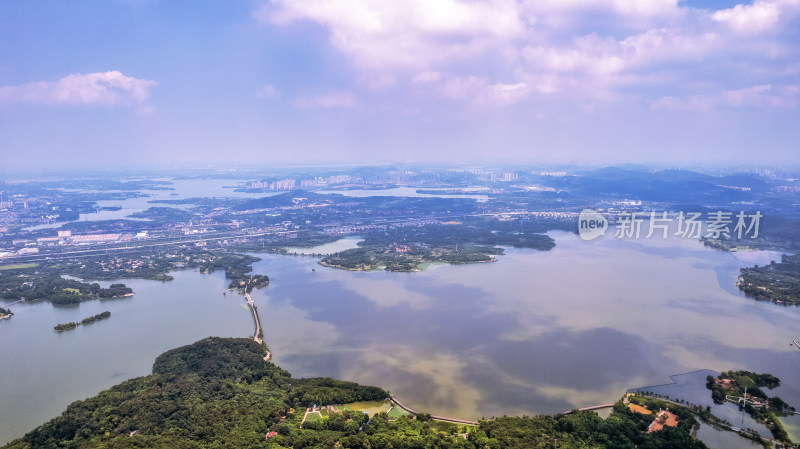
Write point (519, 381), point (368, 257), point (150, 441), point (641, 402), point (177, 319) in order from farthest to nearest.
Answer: point (368, 257)
point (177, 319)
point (519, 381)
point (641, 402)
point (150, 441)

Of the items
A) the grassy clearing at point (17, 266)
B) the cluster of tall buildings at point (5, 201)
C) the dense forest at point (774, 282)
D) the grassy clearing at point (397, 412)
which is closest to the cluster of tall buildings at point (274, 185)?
the cluster of tall buildings at point (5, 201)

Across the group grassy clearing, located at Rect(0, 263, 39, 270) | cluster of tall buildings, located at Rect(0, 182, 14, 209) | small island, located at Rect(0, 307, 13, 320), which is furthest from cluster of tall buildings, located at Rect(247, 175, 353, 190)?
small island, located at Rect(0, 307, 13, 320)

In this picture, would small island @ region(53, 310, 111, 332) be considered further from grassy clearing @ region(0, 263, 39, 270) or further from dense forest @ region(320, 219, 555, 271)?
grassy clearing @ region(0, 263, 39, 270)

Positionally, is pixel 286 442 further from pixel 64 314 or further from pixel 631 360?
pixel 64 314

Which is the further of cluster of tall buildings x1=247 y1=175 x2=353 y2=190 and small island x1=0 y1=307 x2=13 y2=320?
cluster of tall buildings x1=247 y1=175 x2=353 y2=190

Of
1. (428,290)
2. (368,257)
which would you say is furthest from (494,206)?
(428,290)

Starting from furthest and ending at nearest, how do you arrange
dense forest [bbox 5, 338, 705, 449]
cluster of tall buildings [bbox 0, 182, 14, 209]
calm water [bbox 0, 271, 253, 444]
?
cluster of tall buildings [bbox 0, 182, 14, 209], calm water [bbox 0, 271, 253, 444], dense forest [bbox 5, 338, 705, 449]
